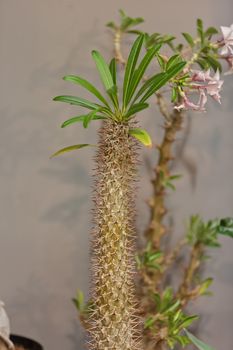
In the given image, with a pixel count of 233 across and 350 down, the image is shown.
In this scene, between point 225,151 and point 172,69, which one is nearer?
point 172,69

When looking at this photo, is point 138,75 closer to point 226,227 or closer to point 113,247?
point 113,247

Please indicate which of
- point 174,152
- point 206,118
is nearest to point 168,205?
point 174,152

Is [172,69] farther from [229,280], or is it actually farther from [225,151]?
[229,280]

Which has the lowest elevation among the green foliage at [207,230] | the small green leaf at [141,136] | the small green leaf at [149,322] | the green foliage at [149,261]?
the small green leaf at [149,322]

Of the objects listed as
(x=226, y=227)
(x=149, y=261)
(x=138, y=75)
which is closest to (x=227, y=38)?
(x=138, y=75)

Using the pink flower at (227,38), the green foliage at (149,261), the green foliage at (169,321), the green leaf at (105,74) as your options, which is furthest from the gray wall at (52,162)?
the green leaf at (105,74)

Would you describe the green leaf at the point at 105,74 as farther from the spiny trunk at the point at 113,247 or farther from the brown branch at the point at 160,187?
the brown branch at the point at 160,187

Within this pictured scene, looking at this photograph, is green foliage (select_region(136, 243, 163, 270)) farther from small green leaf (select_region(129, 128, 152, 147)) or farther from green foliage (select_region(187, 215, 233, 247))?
small green leaf (select_region(129, 128, 152, 147))
